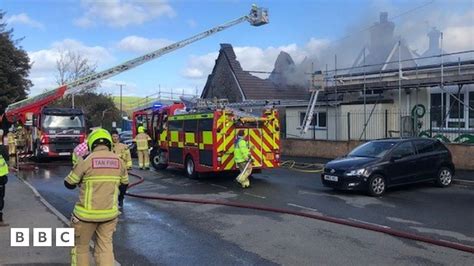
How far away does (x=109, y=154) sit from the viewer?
517 cm

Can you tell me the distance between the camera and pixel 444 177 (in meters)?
13.7

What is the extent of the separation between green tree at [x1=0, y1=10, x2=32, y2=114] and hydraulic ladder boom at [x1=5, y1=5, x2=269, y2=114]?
18625 millimetres

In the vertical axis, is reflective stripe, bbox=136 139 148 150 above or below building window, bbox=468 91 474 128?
below

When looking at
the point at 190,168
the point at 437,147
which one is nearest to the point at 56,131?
the point at 190,168

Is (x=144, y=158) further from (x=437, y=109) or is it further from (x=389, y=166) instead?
(x=437, y=109)

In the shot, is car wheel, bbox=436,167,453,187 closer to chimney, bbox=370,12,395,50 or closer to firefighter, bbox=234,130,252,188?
firefighter, bbox=234,130,252,188

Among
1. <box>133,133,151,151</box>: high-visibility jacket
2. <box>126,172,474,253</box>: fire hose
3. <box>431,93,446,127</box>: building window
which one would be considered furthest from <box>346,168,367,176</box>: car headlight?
<box>431,93,446,127</box>: building window

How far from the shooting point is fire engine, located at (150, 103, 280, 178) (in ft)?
49.5

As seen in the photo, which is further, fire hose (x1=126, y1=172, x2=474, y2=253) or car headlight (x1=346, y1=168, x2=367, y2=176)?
car headlight (x1=346, y1=168, x2=367, y2=176)

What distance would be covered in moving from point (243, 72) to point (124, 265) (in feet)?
102

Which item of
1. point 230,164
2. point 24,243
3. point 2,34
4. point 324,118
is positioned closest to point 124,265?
point 24,243

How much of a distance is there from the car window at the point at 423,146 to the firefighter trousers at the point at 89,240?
10116mm

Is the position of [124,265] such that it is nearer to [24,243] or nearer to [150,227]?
[24,243]

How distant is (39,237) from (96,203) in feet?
8.93
